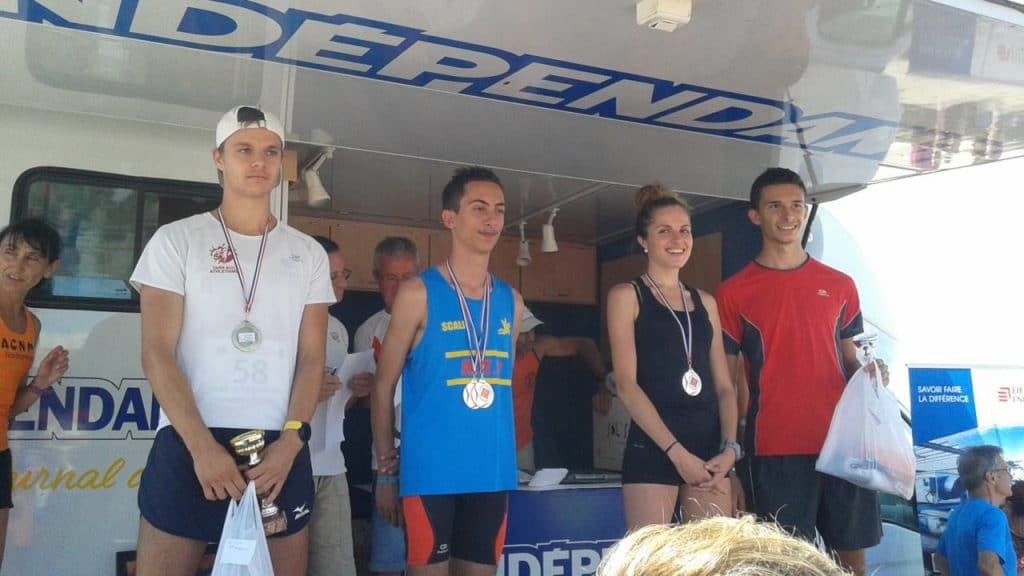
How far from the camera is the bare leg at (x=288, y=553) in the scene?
225 centimetres

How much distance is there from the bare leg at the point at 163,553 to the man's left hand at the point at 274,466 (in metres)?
0.20

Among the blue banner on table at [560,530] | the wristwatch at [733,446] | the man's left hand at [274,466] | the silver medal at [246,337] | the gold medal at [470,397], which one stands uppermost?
the silver medal at [246,337]

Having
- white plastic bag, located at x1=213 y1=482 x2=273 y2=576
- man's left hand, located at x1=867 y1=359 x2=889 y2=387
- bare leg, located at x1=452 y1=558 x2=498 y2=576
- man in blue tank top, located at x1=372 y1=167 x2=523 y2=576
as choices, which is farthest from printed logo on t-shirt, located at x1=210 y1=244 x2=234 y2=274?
man's left hand, located at x1=867 y1=359 x2=889 y2=387

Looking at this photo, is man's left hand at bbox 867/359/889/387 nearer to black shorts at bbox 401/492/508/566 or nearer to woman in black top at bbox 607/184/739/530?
woman in black top at bbox 607/184/739/530

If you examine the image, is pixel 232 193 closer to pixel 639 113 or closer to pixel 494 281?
pixel 494 281

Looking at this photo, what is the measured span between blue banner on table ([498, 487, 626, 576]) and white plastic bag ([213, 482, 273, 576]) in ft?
5.74

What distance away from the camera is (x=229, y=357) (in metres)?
2.24

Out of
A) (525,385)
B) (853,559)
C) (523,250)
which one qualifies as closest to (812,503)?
(853,559)

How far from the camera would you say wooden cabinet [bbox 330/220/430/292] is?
6398 mm

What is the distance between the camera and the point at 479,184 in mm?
3100

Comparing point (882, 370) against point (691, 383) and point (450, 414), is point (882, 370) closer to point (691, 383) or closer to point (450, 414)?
point (691, 383)

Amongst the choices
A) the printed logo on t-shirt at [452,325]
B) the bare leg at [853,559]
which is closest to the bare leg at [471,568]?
the printed logo on t-shirt at [452,325]

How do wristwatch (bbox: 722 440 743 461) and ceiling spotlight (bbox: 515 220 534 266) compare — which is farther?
ceiling spotlight (bbox: 515 220 534 266)

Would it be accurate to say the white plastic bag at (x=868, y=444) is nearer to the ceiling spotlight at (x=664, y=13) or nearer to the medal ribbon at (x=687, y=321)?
the medal ribbon at (x=687, y=321)
